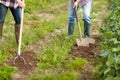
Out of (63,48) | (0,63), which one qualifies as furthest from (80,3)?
(0,63)

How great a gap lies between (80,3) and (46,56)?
1379mm

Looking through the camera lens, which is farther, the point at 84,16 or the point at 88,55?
the point at 84,16

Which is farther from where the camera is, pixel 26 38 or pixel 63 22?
pixel 63 22

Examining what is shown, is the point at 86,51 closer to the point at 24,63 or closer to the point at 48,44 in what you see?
the point at 48,44

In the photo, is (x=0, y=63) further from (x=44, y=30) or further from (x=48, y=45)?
(x=44, y=30)

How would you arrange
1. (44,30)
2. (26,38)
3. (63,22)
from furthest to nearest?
1. (63,22)
2. (44,30)
3. (26,38)

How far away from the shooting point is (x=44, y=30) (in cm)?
853

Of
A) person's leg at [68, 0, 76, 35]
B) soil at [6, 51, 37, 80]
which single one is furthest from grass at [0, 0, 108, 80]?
person's leg at [68, 0, 76, 35]

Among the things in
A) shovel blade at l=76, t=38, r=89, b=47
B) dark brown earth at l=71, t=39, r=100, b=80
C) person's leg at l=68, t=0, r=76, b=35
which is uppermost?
person's leg at l=68, t=0, r=76, b=35

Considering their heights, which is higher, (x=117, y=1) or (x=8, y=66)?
(x=117, y=1)

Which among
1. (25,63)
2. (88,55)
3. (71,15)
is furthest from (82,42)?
(25,63)

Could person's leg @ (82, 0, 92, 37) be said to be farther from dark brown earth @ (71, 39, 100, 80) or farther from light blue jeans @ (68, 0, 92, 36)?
dark brown earth @ (71, 39, 100, 80)

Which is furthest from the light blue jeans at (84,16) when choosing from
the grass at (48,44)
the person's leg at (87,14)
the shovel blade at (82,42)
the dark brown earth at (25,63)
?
the dark brown earth at (25,63)

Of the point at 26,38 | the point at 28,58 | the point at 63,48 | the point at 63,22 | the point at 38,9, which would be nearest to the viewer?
the point at 28,58
